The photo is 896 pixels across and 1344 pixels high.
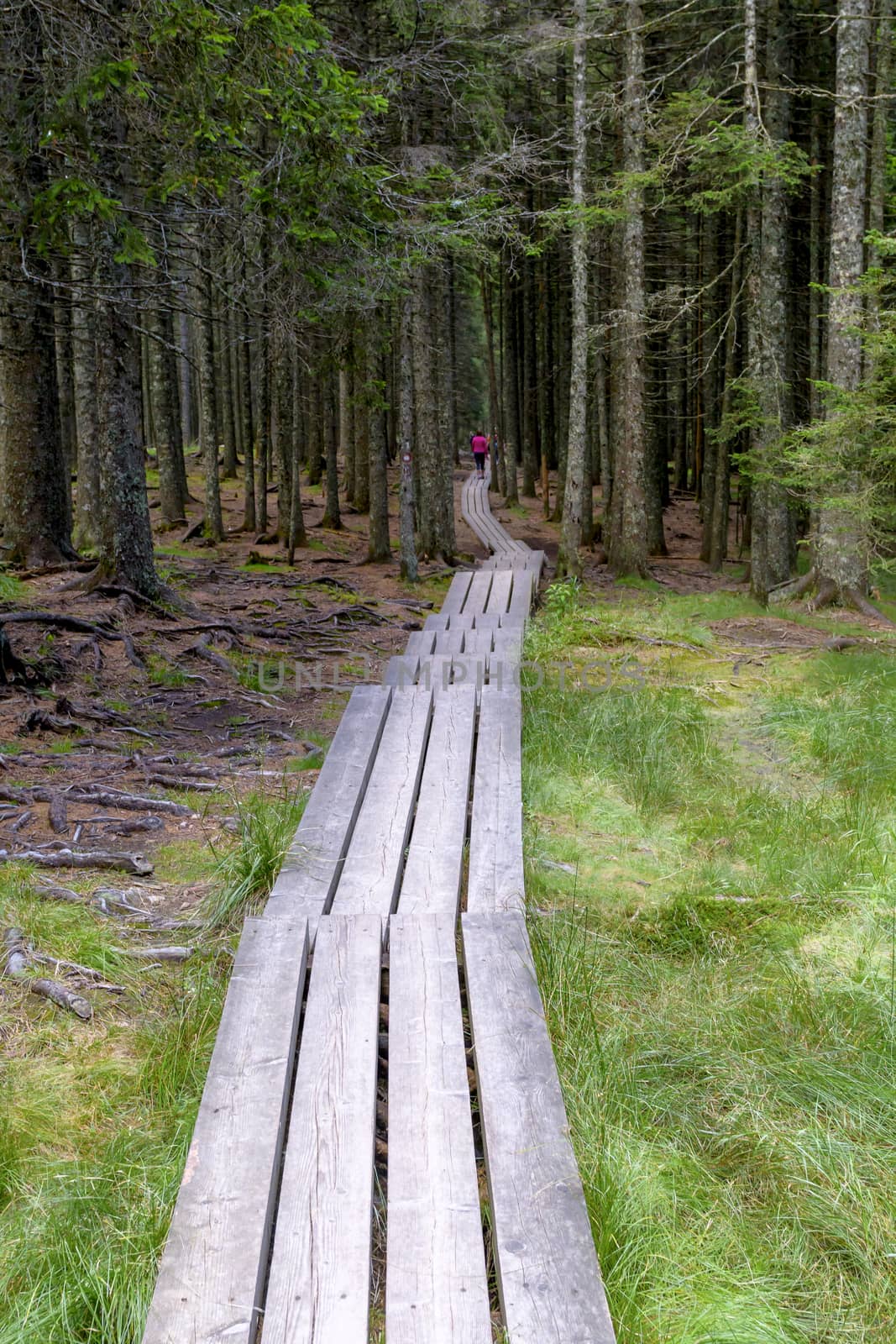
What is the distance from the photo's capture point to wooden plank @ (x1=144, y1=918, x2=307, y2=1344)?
2.12m

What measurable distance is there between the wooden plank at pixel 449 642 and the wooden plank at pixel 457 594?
1610 millimetres

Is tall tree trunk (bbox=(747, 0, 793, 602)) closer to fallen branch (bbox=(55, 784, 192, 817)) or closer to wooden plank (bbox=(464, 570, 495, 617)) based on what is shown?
wooden plank (bbox=(464, 570, 495, 617))

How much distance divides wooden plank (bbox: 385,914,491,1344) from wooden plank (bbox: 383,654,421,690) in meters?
4.21

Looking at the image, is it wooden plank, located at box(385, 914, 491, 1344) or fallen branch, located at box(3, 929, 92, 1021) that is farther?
fallen branch, located at box(3, 929, 92, 1021)

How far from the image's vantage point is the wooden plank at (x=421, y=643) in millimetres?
8812

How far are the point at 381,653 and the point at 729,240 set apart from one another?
544 inches

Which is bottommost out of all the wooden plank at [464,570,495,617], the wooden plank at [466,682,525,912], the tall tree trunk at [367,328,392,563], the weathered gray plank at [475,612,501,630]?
the wooden plank at [466,682,525,912]

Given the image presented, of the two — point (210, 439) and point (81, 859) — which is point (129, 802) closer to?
point (81, 859)

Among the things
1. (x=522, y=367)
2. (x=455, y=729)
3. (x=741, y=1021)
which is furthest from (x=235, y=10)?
(x=522, y=367)

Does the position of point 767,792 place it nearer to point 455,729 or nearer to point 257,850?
point 455,729

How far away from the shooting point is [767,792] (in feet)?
19.4

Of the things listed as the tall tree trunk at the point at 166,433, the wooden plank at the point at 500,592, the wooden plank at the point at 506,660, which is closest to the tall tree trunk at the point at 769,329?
the wooden plank at the point at 500,592

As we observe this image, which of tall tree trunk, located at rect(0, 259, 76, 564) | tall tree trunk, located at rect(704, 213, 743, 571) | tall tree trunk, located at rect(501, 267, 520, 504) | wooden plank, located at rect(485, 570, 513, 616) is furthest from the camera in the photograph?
tall tree trunk, located at rect(501, 267, 520, 504)

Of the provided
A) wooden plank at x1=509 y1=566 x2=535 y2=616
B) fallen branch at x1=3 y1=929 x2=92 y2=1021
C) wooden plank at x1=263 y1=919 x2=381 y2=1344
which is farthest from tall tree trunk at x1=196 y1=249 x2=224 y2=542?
wooden plank at x1=263 y1=919 x2=381 y2=1344
